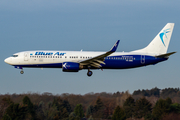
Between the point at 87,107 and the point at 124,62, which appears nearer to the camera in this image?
the point at 124,62

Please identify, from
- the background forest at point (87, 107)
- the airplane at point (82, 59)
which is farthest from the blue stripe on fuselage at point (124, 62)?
the background forest at point (87, 107)

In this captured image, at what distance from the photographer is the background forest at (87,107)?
8462 cm

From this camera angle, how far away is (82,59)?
187 ft

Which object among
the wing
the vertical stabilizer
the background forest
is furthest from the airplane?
the background forest

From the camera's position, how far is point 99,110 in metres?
104

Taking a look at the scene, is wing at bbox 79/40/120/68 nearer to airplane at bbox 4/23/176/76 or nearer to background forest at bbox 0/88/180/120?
airplane at bbox 4/23/176/76

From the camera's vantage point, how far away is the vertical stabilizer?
61781 mm

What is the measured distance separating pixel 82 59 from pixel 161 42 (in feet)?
53.3

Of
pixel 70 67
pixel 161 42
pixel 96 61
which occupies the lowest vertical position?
pixel 70 67

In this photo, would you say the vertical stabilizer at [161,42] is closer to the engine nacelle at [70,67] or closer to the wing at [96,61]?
the wing at [96,61]

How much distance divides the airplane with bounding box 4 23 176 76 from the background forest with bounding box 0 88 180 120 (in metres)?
27.8

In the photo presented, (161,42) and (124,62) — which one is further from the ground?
(161,42)

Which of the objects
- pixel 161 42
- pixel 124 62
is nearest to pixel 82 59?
pixel 124 62

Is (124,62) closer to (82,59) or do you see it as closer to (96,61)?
(96,61)
